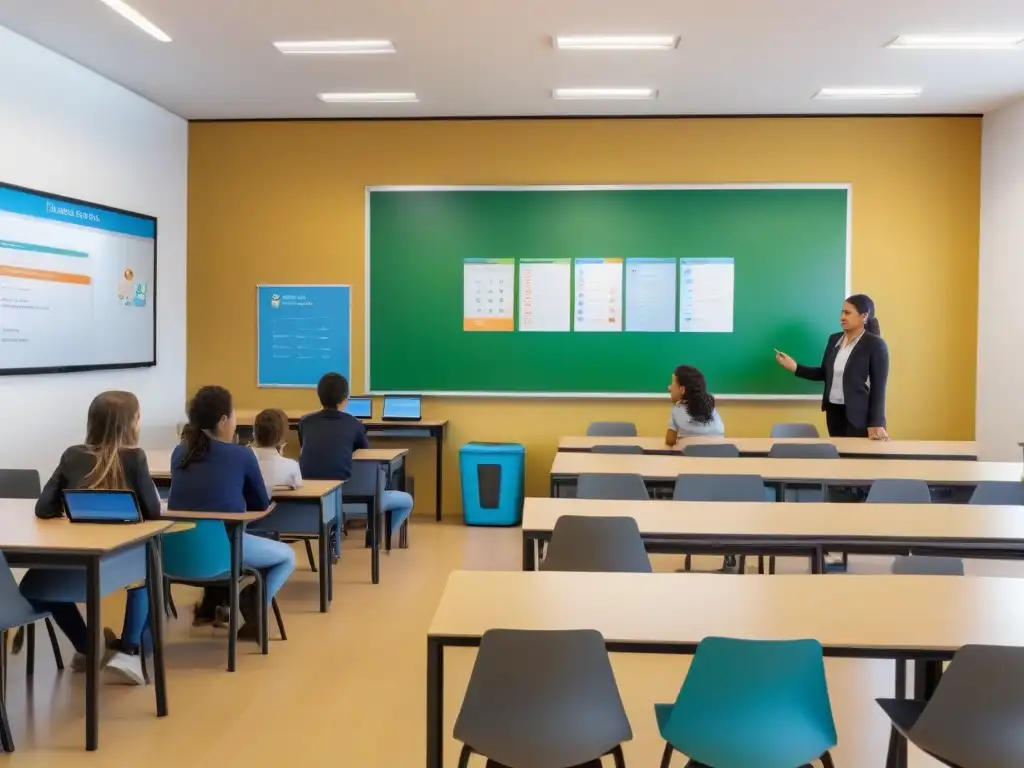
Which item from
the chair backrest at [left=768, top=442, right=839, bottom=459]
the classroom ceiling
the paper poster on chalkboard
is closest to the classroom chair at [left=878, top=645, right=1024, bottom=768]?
the chair backrest at [left=768, top=442, right=839, bottom=459]

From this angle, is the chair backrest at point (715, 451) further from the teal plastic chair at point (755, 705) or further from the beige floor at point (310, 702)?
the teal plastic chair at point (755, 705)

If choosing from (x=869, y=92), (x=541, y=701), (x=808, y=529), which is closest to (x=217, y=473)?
(x=541, y=701)

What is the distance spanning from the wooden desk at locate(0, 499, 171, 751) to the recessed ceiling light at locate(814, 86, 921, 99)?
5836 mm

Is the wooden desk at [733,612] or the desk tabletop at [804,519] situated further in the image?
the desk tabletop at [804,519]

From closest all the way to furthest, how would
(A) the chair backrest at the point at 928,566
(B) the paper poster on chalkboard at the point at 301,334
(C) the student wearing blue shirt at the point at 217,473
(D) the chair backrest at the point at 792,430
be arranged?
(A) the chair backrest at the point at 928,566 → (C) the student wearing blue shirt at the point at 217,473 → (D) the chair backrest at the point at 792,430 → (B) the paper poster on chalkboard at the point at 301,334

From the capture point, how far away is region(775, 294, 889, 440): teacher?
21.3ft

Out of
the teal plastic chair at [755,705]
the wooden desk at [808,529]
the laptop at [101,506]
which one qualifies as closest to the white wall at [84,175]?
the laptop at [101,506]

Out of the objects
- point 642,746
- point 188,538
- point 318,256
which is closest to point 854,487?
point 642,746

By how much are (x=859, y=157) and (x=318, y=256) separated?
15.4ft

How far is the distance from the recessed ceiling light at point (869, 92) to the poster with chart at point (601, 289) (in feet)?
6.91

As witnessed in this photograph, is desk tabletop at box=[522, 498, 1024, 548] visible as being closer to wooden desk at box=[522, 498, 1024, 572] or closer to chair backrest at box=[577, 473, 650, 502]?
wooden desk at box=[522, 498, 1024, 572]

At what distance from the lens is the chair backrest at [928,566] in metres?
2.98

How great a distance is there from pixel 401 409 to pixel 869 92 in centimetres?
448

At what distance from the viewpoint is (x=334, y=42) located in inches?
231
